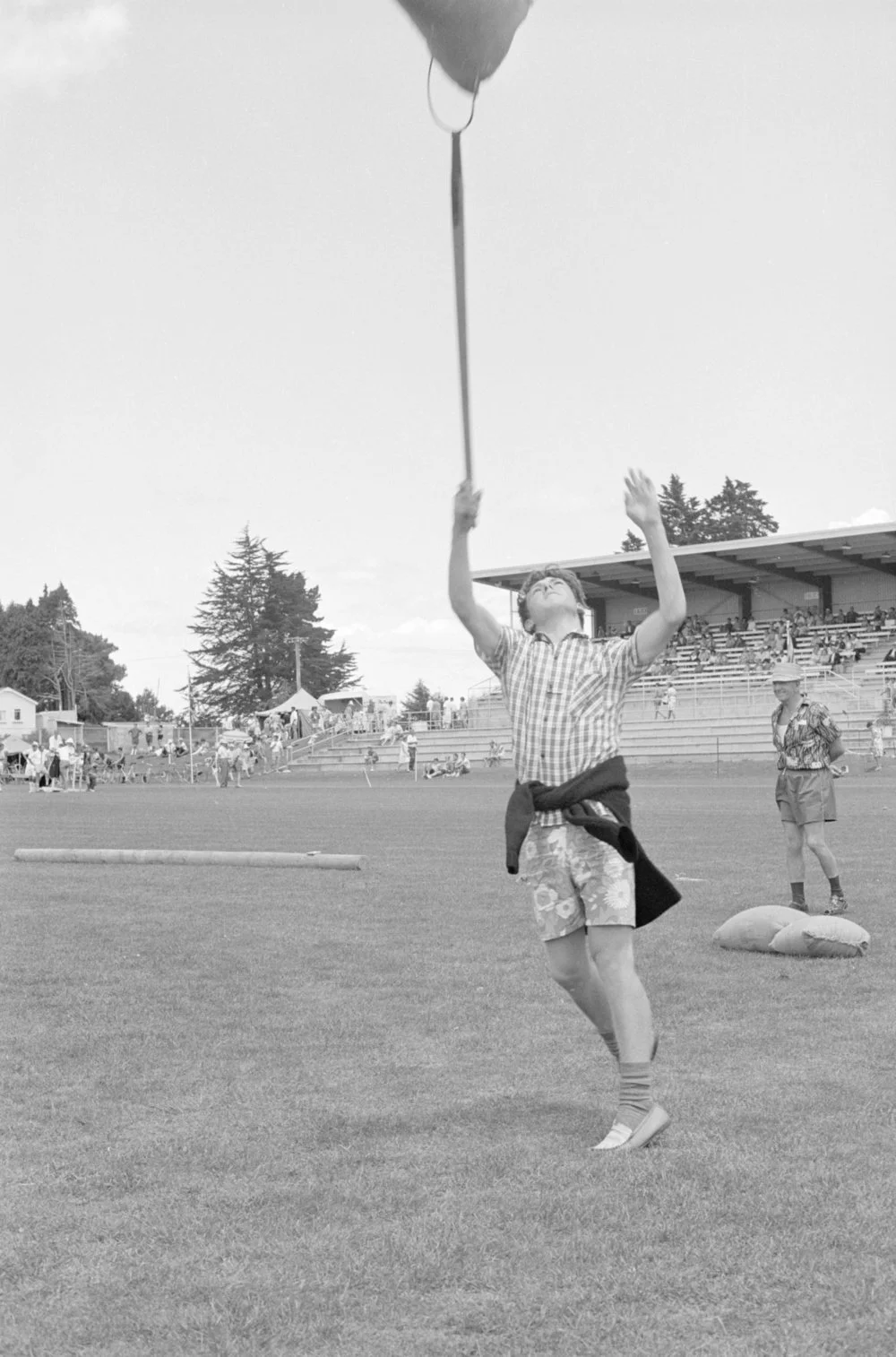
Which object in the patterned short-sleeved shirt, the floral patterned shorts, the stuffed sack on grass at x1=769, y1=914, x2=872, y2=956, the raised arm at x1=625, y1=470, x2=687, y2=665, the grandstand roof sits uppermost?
the grandstand roof

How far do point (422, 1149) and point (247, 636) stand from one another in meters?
110

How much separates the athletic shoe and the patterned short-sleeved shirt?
6.11 meters

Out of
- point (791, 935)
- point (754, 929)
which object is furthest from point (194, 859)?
point (791, 935)

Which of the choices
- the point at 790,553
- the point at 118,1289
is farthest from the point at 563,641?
the point at 790,553

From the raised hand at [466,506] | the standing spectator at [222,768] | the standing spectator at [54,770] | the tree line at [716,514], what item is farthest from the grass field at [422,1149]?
the tree line at [716,514]

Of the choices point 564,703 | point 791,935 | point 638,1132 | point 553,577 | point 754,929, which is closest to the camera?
point 638,1132

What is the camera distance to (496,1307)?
11.7 ft

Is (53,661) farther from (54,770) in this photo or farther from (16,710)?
(54,770)

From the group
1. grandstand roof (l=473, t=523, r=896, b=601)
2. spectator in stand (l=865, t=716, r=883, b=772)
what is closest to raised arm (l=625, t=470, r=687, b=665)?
spectator in stand (l=865, t=716, r=883, b=772)

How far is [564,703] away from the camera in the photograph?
5.36 meters

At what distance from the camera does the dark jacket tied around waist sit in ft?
17.0

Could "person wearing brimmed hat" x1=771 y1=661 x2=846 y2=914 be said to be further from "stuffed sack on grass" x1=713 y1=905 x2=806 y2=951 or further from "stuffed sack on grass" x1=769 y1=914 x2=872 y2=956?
"stuffed sack on grass" x1=769 y1=914 x2=872 y2=956

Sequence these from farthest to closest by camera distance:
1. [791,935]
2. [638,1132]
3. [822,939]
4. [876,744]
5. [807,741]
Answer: [876,744] → [807,741] → [791,935] → [822,939] → [638,1132]

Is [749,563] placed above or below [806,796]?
above
